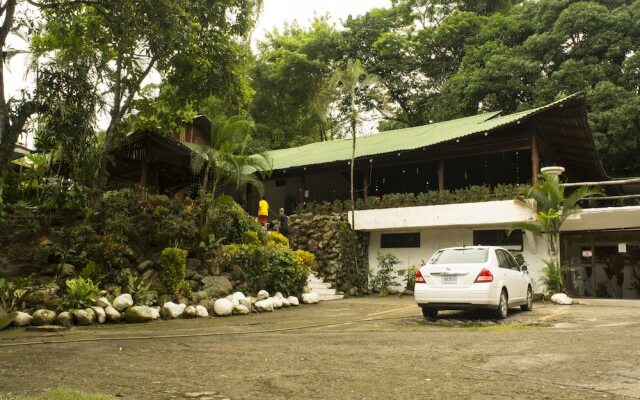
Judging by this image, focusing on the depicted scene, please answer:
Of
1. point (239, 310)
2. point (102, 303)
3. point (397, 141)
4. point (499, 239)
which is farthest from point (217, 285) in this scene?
point (397, 141)

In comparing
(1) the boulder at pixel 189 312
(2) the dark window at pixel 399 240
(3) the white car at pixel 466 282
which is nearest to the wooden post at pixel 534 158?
(2) the dark window at pixel 399 240

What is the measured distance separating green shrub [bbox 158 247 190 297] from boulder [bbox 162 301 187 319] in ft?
2.36

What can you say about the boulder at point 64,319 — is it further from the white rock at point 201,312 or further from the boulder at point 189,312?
the white rock at point 201,312

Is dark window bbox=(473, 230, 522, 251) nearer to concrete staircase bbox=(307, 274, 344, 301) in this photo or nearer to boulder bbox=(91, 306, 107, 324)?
concrete staircase bbox=(307, 274, 344, 301)

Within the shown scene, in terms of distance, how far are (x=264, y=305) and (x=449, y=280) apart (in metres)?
4.97

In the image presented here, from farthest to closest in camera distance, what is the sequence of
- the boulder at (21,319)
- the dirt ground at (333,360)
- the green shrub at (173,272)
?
the green shrub at (173,272)
the boulder at (21,319)
the dirt ground at (333,360)

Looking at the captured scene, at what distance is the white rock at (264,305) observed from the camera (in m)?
13.3

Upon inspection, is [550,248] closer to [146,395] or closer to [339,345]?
[339,345]

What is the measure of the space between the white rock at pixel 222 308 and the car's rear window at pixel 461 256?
4793mm

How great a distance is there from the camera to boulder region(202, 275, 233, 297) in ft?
43.8

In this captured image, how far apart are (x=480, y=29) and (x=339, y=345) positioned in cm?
3084

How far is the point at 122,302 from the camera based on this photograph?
11.0m

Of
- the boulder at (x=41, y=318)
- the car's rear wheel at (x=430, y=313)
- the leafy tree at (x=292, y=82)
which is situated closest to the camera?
the boulder at (x=41, y=318)

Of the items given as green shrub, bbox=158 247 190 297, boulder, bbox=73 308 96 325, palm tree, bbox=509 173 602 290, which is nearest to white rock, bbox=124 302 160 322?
boulder, bbox=73 308 96 325
